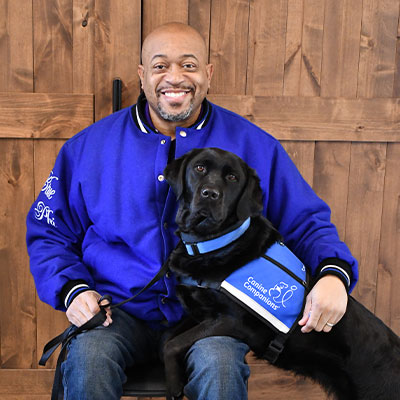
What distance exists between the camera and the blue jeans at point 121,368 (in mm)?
1342

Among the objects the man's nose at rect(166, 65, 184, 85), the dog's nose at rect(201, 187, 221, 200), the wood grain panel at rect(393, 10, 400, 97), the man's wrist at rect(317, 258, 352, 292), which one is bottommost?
the man's wrist at rect(317, 258, 352, 292)

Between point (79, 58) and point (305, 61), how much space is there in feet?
3.51

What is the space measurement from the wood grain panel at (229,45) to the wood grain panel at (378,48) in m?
0.57

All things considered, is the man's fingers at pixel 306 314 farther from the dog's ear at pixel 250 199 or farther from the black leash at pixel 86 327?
the black leash at pixel 86 327

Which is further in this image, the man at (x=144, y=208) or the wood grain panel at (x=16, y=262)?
the wood grain panel at (x=16, y=262)

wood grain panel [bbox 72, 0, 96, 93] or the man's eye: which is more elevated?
wood grain panel [bbox 72, 0, 96, 93]

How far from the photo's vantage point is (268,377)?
2.41 m

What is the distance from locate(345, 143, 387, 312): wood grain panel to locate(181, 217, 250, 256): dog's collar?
105 cm

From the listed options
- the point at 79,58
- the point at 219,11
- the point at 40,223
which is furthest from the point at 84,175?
the point at 219,11

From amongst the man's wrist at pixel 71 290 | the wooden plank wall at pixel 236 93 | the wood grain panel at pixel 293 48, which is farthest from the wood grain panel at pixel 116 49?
the man's wrist at pixel 71 290

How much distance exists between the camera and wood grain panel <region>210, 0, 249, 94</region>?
2.16 metres

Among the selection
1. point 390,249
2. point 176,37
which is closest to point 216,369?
point 176,37

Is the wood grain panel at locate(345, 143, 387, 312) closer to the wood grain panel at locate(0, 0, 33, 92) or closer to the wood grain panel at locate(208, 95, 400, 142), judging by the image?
the wood grain panel at locate(208, 95, 400, 142)

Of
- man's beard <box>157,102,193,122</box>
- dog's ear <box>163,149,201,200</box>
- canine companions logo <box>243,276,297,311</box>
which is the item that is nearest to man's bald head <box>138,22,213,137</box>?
man's beard <box>157,102,193,122</box>
